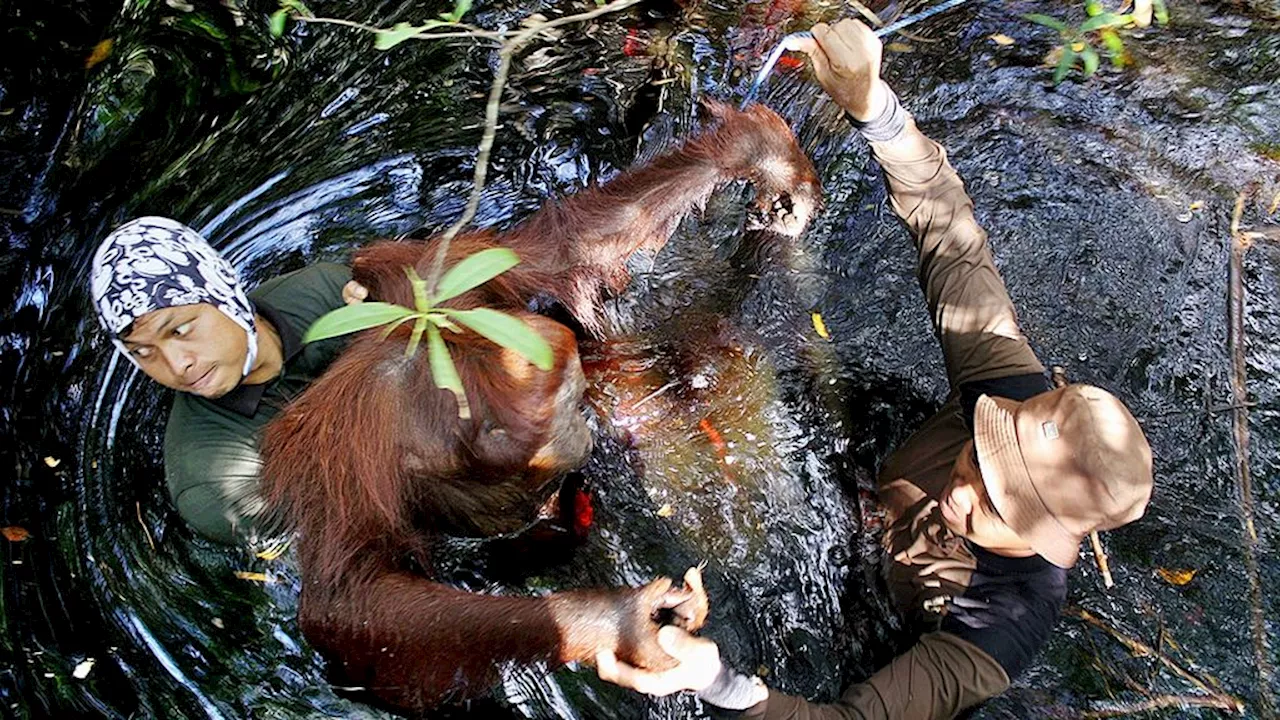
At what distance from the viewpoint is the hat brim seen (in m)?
2.14

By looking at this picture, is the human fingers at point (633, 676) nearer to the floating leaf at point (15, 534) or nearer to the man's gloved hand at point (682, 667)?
the man's gloved hand at point (682, 667)

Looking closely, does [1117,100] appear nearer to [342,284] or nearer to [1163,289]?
[1163,289]

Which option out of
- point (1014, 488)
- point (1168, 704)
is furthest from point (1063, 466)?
point (1168, 704)

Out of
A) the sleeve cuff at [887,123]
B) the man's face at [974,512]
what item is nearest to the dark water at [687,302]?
the man's face at [974,512]

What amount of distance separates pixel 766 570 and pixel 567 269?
1146 millimetres

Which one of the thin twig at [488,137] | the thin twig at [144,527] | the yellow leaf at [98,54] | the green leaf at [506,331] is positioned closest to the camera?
the green leaf at [506,331]

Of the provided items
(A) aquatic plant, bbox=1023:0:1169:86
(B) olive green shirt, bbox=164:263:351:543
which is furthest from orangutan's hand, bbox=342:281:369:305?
(A) aquatic plant, bbox=1023:0:1169:86

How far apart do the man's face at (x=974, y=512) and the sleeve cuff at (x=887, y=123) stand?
838mm

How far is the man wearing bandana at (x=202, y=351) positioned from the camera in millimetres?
2271

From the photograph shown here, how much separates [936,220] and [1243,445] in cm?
146

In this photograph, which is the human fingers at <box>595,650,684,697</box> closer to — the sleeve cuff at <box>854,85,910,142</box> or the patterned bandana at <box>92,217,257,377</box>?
the patterned bandana at <box>92,217,257,377</box>

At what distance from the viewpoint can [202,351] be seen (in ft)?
7.43

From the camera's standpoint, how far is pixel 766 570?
303 cm

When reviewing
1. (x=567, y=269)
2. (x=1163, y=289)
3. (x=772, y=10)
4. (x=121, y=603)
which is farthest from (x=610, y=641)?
(x=772, y=10)
